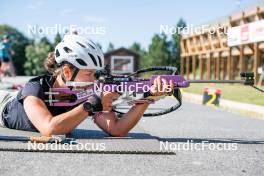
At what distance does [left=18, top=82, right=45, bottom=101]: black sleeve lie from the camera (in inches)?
200

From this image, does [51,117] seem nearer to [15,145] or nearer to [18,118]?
[15,145]

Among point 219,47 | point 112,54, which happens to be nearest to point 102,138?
point 219,47

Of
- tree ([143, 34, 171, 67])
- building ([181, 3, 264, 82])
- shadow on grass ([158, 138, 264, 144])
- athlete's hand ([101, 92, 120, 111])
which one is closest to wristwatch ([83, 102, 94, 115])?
athlete's hand ([101, 92, 120, 111])

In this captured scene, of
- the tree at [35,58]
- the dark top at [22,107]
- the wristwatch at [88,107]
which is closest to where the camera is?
the wristwatch at [88,107]

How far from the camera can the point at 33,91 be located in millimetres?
5090

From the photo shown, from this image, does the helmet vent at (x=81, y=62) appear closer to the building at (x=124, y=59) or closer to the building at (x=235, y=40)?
the building at (x=235, y=40)

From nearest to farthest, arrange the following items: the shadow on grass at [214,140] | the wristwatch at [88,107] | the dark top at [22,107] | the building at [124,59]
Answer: the wristwatch at [88,107] < the dark top at [22,107] < the shadow on grass at [214,140] < the building at [124,59]

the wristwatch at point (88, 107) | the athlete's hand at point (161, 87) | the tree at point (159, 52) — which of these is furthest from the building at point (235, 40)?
the tree at point (159, 52)

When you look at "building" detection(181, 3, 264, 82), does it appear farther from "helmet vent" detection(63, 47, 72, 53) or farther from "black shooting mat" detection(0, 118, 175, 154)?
"helmet vent" detection(63, 47, 72, 53)

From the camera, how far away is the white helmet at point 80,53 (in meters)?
4.87

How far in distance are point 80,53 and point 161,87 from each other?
89 centimetres

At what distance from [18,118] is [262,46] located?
20015 mm

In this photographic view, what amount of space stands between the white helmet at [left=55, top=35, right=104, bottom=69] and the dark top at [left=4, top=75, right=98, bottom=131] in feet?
1.09

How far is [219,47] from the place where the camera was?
30.0 m
